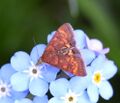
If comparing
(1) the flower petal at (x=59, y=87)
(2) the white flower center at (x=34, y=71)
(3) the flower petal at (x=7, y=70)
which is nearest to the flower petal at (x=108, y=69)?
(1) the flower petal at (x=59, y=87)

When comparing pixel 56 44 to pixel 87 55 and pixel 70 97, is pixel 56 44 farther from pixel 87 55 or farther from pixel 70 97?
pixel 70 97

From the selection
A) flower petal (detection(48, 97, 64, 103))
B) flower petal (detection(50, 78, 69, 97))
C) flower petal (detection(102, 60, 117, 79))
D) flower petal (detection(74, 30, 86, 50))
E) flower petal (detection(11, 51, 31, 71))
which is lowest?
flower petal (detection(48, 97, 64, 103))

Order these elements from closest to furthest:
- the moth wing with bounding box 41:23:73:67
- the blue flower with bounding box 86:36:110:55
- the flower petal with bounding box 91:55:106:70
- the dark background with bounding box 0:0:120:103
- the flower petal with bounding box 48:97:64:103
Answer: the moth wing with bounding box 41:23:73:67 < the flower petal with bounding box 48:97:64:103 < the flower petal with bounding box 91:55:106:70 < the blue flower with bounding box 86:36:110:55 < the dark background with bounding box 0:0:120:103

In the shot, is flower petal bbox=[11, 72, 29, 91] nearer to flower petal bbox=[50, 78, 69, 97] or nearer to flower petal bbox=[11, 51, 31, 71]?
A: flower petal bbox=[11, 51, 31, 71]

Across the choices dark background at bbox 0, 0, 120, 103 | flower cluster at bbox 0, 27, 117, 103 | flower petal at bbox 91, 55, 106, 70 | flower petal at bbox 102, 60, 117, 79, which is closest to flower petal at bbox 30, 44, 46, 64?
flower cluster at bbox 0, 27, 117, 103

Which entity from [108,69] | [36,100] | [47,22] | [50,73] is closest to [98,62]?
[108,69]

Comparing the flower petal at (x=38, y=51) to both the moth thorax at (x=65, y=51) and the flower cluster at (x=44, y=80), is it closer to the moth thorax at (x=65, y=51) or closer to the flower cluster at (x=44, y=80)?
the flower cluster at (x=44, y=80)
